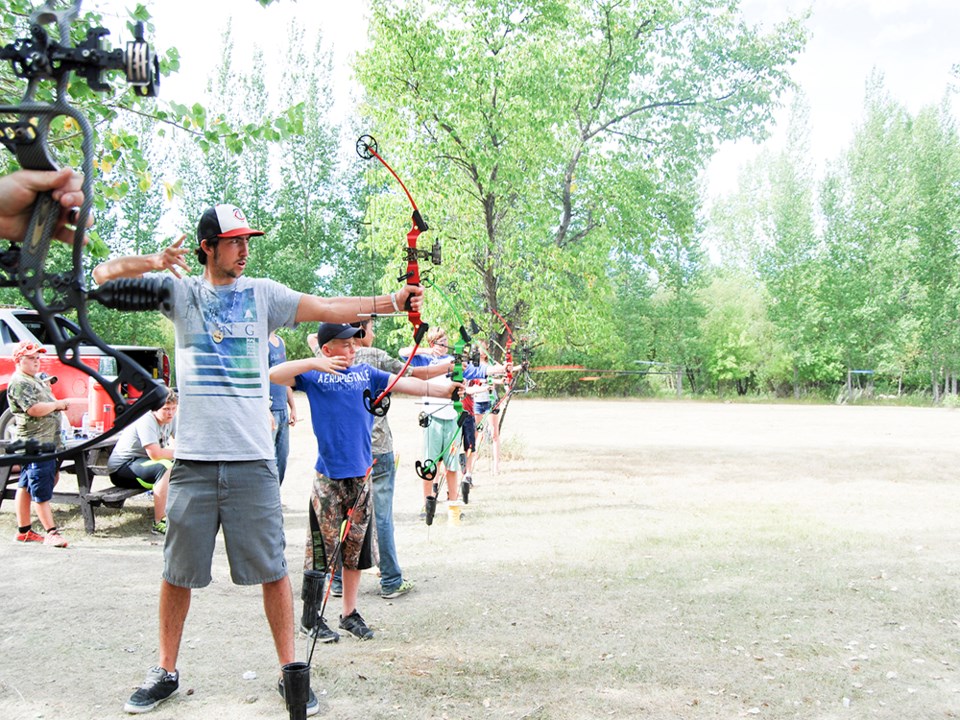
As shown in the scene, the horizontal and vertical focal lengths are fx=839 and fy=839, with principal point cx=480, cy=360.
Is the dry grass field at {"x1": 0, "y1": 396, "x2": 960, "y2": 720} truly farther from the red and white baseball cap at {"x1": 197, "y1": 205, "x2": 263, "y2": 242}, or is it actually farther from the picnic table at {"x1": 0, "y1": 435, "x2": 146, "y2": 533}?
the red and white baseball cap at {"x1": 197, "y1": 205, "x2": 263, "y2": 242}

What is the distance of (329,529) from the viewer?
5023 millimetres

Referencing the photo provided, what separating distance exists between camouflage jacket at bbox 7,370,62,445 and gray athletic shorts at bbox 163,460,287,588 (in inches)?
162

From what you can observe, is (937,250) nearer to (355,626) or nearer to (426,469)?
(426,469)

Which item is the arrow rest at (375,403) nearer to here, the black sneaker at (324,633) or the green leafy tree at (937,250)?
the black sneaker at (324,633)

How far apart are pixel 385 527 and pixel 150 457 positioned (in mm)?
3395

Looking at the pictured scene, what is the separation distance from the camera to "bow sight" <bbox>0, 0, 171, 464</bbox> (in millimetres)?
1932

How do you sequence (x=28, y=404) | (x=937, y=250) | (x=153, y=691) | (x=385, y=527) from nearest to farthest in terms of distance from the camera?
(x=153, y=691) < (x=385, y=527) < (x=28, y=404) < (x=937, y=250)

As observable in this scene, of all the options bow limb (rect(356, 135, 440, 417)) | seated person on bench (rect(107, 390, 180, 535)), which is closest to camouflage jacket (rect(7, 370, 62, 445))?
seated person on bench (rect(107, 390, 180, 535))

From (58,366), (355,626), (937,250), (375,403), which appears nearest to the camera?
(375,403)

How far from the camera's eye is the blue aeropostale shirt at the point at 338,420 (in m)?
5.01

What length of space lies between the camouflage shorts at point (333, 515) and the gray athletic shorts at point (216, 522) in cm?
130

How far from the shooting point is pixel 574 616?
5.47 meters

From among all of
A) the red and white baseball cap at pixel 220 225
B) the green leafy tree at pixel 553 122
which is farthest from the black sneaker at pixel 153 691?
the green leafy tree at pixel 553 122

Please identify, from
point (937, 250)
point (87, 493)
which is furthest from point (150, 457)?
point (937, 250)
